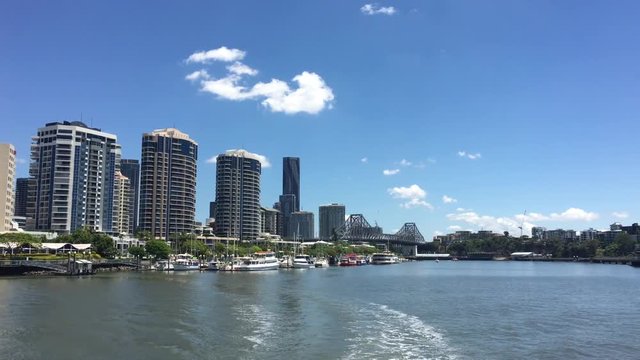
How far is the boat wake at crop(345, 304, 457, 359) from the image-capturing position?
125 ft

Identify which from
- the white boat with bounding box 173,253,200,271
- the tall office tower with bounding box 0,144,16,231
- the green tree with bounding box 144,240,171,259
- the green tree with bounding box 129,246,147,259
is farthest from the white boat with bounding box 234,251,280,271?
the tall office tower with bounding box 0,144,16,231

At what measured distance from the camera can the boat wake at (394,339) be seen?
125 ft

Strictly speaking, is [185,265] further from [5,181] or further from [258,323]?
[258,323]

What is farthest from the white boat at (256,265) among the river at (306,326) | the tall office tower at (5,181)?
A: the river at (306,326)

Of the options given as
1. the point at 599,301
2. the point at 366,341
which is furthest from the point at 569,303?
the point at 366,341

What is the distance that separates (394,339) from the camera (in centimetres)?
4347

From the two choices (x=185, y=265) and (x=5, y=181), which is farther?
(x=5, y=181)

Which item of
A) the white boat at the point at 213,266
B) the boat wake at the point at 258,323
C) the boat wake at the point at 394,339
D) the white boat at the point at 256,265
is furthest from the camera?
the white boat at the point at 213,266

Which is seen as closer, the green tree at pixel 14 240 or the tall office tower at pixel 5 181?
the green tree at pixel 14 240

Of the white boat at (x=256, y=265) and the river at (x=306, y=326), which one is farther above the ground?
the white boat at (x=256, y=265)

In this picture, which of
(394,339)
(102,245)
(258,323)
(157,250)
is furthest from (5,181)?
(394,339)

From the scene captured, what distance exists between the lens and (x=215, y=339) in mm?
42562

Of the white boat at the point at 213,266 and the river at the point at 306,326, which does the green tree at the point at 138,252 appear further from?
the river at the point at 306,326

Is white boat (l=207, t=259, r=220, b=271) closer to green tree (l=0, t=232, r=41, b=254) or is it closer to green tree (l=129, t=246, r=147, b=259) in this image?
green tree (l=129, t=246, r=147, b=259)
